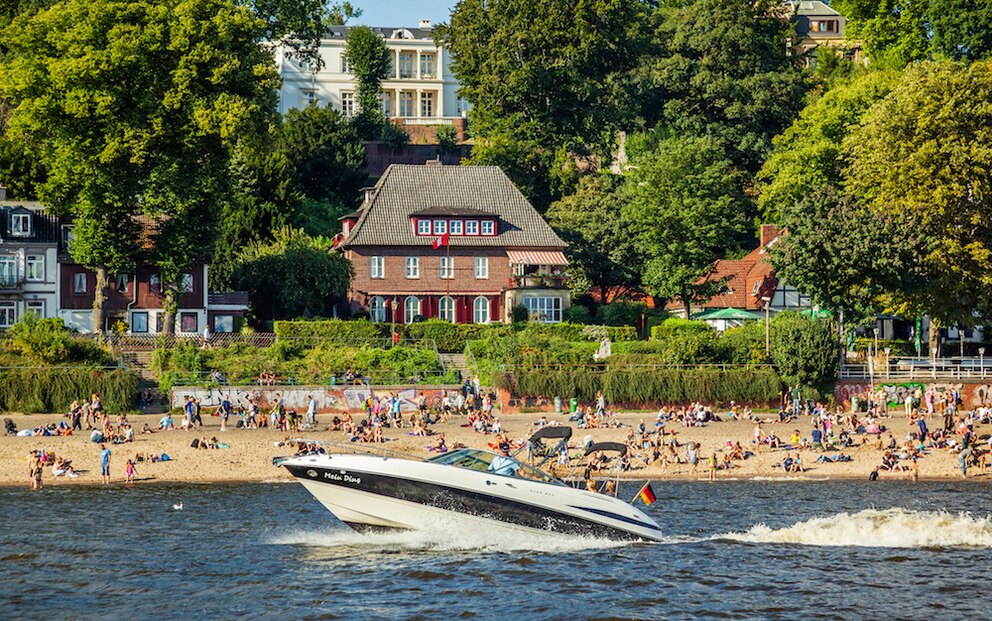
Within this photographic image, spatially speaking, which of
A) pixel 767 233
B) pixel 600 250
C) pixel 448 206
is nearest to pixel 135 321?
pixel 448 206

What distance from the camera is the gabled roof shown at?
79500 mm

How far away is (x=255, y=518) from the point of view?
39562 mm

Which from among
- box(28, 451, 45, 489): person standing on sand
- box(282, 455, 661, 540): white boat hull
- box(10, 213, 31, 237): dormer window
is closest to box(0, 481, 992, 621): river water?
box(282, 455, 661, 540): white boat hull

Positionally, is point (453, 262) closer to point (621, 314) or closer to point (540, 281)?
point (540, 281)

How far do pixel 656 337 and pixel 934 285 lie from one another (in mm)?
14080

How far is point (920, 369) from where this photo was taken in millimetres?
65188

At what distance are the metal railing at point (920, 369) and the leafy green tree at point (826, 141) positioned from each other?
16.6 meters

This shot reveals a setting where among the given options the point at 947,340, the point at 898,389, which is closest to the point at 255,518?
the point at 898,389

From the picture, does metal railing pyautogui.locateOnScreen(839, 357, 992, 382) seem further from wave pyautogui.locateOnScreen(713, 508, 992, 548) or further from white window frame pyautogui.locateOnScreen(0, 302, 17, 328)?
white window frame pyautogui.locateOnScreen(0, 302, 17, 328)

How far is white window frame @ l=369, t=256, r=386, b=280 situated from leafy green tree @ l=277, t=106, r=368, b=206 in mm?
18473

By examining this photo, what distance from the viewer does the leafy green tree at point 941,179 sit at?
65.6m

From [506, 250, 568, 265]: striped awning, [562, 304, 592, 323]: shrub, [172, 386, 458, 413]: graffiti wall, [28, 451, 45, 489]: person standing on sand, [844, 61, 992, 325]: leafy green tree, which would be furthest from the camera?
[506, 250, 568, 265]: striped awning

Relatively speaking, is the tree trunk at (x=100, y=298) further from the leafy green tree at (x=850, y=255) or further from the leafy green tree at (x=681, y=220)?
the leafy green tree at (x=850, y=255)

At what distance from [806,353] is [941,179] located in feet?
42.4
